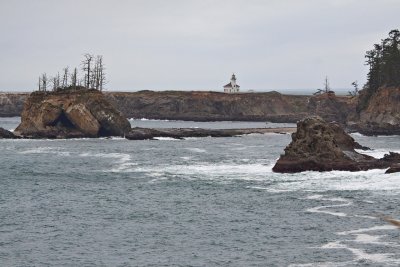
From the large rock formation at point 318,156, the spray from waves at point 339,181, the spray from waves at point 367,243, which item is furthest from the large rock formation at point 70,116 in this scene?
the spray from waves at point 367,243

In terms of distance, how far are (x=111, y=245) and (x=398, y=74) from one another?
122 m

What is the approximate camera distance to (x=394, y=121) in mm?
139750

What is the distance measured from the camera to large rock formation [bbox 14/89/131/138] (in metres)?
120

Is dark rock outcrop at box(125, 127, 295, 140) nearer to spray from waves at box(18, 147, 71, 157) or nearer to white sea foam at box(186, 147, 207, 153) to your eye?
white sea foam at box(186, 147, 207, 153)

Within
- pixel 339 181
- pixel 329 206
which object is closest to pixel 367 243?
pixel 329 206

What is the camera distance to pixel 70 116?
12038cm

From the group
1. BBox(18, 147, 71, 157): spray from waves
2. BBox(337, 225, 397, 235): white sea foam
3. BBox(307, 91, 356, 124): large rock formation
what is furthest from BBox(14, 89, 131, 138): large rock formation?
BBox(307, 91, 356, 124): large rock formation

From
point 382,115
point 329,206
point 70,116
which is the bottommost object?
point 329,206

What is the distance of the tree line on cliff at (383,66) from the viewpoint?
14723 cm

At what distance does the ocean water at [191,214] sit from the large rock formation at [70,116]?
34504 mm

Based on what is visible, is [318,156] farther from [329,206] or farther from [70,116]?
[70,116]

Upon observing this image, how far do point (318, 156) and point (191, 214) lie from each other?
971 inches

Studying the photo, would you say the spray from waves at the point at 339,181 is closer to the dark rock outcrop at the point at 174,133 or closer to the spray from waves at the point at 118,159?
the spray from waves at the point at 118,159

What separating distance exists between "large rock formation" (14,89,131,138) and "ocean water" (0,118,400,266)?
3450 cm
